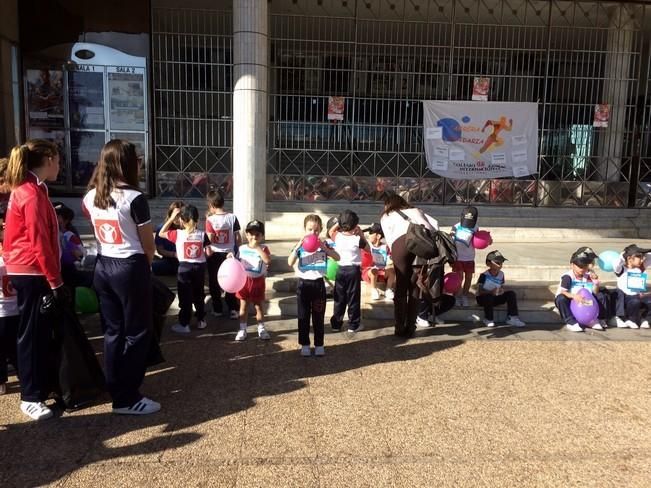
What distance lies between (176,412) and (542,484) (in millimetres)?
2495

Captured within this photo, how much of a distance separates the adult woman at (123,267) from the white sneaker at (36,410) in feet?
1.49

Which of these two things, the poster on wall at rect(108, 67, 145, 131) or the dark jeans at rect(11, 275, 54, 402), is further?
the poster on wall at rect(108, 67, 145, 131)

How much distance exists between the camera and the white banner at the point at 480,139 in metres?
11.2

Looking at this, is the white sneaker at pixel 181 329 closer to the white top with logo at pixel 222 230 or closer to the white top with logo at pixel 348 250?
the white top with logo at pixel 222 230

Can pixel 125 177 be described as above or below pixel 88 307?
above

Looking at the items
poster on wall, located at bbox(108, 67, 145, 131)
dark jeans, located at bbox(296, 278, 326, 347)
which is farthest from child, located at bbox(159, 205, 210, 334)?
poster on wall, located at bbox(108, 67, 145, 131)

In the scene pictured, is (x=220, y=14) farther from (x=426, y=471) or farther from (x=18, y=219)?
(x=426, y=471)

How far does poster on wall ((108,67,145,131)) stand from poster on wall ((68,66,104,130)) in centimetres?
21

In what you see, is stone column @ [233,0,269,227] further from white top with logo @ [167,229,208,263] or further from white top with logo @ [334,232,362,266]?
white top with logo @ [334,232,362,266]

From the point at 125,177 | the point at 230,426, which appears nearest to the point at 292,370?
the point at 230,426

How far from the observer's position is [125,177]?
3.65 metres

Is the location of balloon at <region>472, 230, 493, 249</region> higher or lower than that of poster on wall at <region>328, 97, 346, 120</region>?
lower

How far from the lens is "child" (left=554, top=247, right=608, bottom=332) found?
6098 mm

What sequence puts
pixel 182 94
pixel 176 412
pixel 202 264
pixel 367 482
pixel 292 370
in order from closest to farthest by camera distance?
pixel 367 482 → pixel 176 412 → pixel 292 370 → pixel 202 264 → pixel 182 94
